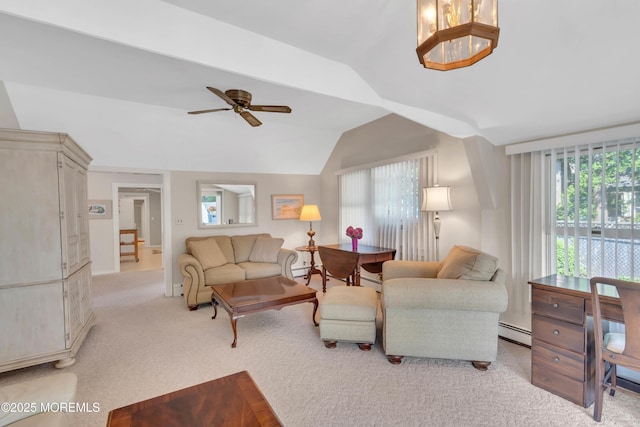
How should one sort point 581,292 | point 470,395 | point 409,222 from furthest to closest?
point 409,222 < point 470,395 < point 581,292

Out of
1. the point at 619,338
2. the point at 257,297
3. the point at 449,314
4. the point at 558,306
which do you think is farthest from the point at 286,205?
the point at 619,338

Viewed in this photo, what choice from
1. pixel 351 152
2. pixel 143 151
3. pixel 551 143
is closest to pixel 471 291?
pixel 551 143

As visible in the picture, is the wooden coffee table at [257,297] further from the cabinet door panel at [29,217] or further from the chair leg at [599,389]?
the chair leg at [599,389]

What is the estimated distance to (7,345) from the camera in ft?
7.31

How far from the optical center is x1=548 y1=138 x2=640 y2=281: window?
2.09 meters

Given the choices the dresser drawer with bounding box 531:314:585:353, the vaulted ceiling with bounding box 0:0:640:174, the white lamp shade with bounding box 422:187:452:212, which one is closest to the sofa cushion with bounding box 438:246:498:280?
the dresser drawer with bounding box 531:314:585:353

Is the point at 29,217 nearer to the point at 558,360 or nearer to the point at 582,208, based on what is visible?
the point at 558,360

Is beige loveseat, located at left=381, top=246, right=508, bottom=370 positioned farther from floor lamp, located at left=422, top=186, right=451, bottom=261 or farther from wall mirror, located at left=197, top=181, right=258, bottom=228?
wall mirror, located at left=197, top=181, right=258, bottom=228

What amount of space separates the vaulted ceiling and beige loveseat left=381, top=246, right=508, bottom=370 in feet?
4.11

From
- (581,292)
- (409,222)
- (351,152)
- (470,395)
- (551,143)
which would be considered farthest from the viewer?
(351,152)

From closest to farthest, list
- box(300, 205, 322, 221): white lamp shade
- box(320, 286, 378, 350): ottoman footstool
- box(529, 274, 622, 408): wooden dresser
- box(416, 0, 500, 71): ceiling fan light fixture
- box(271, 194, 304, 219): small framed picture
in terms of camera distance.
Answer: box(416, 0, 500, 71): ceiling fan light fixture, box(529, 274, 622, 408): wooden dresser, box(320, 286, 378, 350): ottoman footstool, box(300, 205, 322, 221): white lamp shade, box(271, 194, 304, 219): small framed picture

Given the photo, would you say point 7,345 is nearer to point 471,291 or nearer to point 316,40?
point 316,40

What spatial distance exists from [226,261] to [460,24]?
4.21m

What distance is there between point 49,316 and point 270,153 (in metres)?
3.42
